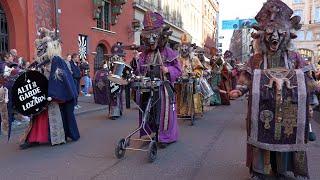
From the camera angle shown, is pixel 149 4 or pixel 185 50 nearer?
pixel 185 50

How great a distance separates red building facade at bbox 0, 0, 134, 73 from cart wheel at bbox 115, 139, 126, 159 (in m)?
8.61

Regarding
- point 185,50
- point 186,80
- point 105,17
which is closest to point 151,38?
point 186,80

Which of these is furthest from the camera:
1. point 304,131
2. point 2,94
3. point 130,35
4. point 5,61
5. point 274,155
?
point 130,35

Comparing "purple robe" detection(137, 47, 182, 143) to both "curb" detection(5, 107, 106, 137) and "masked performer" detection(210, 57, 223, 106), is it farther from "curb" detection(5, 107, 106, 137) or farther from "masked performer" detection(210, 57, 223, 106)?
"masked performer" detection(210, 57, 223, 106)

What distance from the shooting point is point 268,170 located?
175 inches

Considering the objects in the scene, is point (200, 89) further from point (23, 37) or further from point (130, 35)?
point (130, 35)

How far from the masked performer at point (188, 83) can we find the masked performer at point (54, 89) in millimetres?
3467

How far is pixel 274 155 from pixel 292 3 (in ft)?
262

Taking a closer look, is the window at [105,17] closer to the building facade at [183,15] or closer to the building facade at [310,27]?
the building facade at [183,15]

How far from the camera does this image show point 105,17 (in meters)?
20.1

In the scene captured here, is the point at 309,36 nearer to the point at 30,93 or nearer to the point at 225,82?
the point at 225,82

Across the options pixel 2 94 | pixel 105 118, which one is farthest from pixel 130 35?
pixel 2 94

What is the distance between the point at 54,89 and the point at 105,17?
14.0m

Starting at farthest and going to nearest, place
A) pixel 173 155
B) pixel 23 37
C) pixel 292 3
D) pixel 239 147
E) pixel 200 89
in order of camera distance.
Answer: pixel 292 3 < pixel 23 37 < pixel 200 89 < pixel 239 147 < pixel 173 155
